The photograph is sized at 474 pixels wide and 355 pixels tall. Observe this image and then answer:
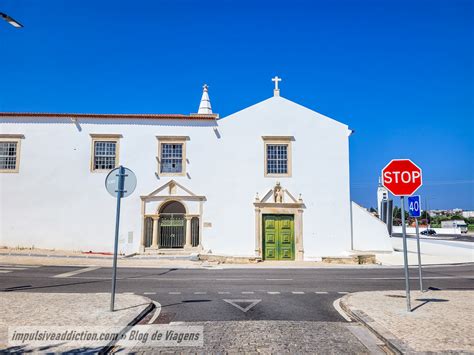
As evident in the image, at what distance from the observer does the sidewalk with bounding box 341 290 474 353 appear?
5.72 meters

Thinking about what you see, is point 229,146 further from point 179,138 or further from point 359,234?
point 359,234

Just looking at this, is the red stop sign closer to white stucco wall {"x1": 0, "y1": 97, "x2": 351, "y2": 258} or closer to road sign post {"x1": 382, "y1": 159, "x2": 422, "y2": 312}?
road sign post {"x1": 382, "y1": 159, "x2": 422, "y2": 312}

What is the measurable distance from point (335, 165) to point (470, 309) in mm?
16196

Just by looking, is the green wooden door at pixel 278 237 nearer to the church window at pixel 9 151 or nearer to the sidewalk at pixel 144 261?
the sidewalk at pixel 144 261

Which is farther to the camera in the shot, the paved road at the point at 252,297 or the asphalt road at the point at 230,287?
the asphalt road at the point at 230,287

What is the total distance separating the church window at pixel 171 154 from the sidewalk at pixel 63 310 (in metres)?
14.5

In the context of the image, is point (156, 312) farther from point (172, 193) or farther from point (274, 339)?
point (172, 193)

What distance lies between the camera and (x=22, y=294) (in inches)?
379

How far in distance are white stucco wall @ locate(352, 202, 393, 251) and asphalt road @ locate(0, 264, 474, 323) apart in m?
7.30

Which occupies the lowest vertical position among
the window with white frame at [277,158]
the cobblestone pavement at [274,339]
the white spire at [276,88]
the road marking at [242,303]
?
the cobblestone pavement at [274,339]

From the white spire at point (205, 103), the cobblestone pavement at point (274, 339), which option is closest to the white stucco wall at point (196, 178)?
the white spire at point (205, 103)

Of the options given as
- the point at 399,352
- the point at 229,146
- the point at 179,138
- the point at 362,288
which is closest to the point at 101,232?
the point at 179,138

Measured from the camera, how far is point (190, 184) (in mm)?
23703

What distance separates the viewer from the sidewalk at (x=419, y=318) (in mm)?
5723
